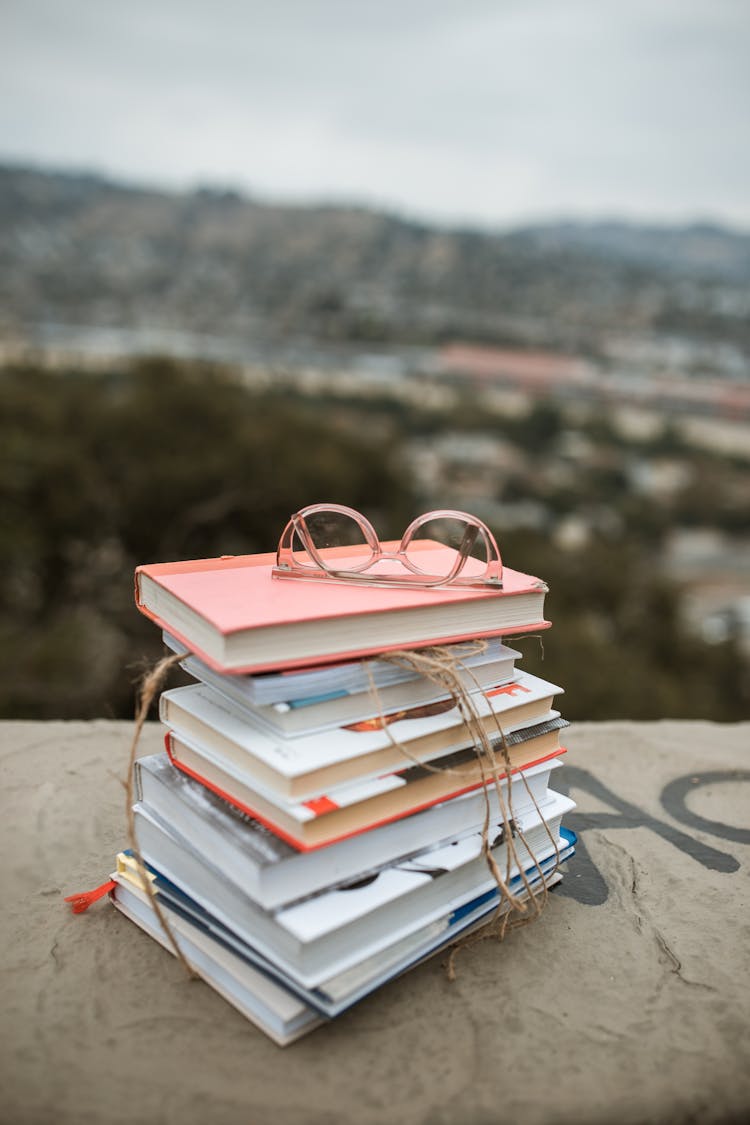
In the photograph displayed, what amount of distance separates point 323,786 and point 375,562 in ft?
1.64

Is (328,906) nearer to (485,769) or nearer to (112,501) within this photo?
(485,769)

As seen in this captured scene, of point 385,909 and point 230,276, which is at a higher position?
point 230,276

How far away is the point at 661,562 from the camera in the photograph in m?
32.1

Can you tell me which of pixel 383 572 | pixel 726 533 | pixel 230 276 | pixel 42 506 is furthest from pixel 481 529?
pixel 230 276

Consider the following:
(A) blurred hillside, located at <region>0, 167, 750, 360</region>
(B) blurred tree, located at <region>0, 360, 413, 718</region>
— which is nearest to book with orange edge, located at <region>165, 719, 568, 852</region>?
(B) blurred tree, located at <region>0, 360, 413, 718</region>

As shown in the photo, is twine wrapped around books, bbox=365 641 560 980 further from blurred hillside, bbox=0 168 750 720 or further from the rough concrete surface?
blurred hillside, bbox=0 168 750 720

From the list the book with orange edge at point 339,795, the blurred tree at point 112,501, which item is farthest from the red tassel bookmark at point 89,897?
the blurred tree at point 112,501

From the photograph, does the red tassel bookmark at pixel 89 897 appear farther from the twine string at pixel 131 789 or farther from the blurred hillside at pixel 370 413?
the blurred hillside at pixel 370 413

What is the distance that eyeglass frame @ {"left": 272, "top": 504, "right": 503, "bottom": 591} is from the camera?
160 centimetres

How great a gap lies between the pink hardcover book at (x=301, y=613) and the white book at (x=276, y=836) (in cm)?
26

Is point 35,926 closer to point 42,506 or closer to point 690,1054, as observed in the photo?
point 690,1054

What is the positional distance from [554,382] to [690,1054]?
62.4 meters

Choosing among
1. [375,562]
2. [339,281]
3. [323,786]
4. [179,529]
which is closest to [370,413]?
[339,281]

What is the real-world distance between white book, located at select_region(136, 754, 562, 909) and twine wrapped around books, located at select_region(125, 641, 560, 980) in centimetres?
4
